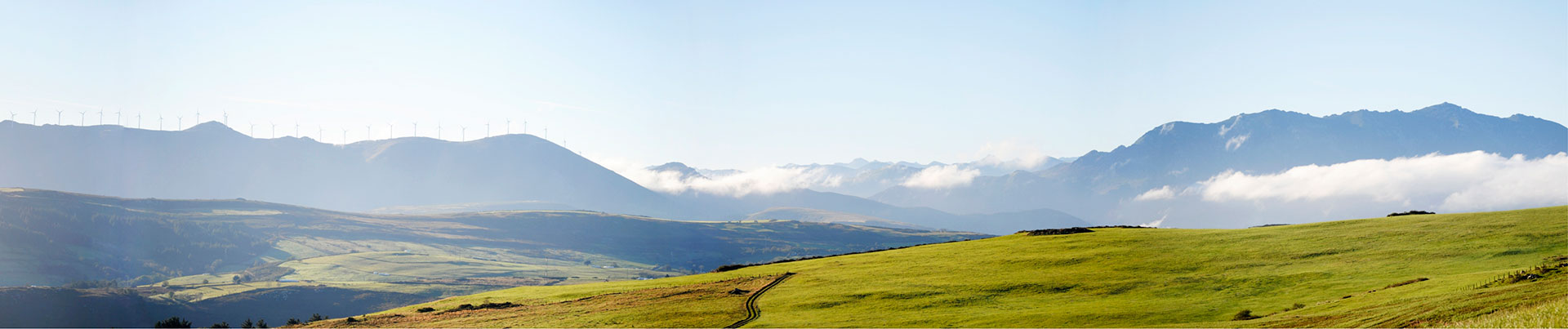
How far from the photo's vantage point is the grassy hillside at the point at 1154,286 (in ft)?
130

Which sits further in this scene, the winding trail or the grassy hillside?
the winding trail

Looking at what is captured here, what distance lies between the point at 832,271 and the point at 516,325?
24762mm

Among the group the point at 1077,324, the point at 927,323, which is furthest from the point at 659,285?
the point at 1077,324

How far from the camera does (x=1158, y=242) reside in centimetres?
6172

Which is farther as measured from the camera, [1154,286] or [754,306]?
[754,306]

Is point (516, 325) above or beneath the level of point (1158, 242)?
beneath

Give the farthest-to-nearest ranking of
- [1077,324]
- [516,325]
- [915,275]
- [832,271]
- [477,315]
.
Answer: [832,271], [915,275], [477,315], [516,325], [1077,324]

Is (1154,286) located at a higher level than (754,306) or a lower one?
higher

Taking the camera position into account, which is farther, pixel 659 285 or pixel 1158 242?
pixel 659 285

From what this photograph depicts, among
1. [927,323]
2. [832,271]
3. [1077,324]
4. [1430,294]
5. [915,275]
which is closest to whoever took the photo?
[1430,294]

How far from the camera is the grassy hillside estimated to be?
3975 cm

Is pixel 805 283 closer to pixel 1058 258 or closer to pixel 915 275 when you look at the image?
pixel 915 275

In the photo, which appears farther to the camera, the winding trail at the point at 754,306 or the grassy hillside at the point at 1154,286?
the winding trail at the point at 754,306

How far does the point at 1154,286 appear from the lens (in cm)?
4988
